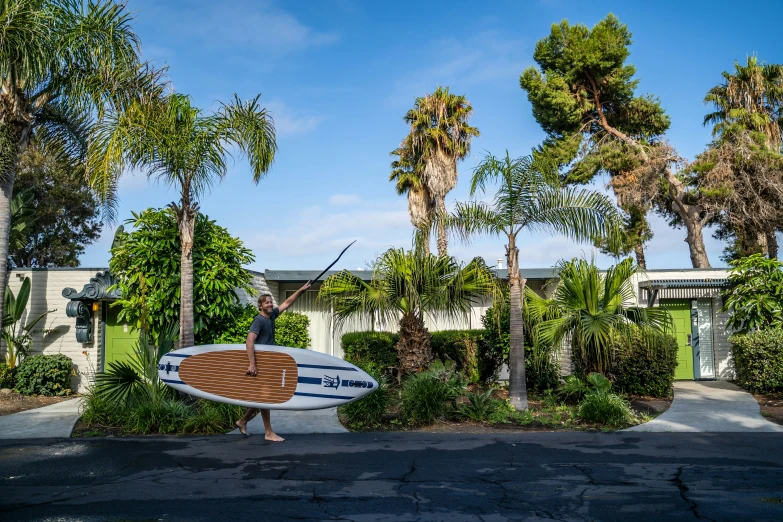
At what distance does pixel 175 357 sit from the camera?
30.9 feet

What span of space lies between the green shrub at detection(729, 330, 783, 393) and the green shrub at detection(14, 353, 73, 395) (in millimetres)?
13929

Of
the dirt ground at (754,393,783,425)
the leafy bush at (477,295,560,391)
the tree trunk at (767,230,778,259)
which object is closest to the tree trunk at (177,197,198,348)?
the leafy bush at (477,295,560,391)

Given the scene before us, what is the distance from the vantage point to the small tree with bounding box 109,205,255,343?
12148 millimetres

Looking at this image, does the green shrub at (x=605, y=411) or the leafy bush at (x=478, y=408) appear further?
the leafy bush at (x=478, y=408)

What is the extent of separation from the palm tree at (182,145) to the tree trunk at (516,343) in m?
4.93

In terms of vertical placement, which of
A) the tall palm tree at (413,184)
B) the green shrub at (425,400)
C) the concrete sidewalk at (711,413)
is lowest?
the concrete sidewalk at (711,413)

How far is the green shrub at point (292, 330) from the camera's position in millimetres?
15992

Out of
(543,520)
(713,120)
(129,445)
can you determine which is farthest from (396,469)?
(713,120)

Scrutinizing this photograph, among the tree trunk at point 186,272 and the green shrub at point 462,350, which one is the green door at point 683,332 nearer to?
the green shrub at point 462,350

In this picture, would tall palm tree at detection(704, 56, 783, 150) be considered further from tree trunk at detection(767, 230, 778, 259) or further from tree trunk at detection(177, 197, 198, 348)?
tree trunk at detection(177, 197, 198, 348)

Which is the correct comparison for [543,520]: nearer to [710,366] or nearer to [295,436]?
[295,436]

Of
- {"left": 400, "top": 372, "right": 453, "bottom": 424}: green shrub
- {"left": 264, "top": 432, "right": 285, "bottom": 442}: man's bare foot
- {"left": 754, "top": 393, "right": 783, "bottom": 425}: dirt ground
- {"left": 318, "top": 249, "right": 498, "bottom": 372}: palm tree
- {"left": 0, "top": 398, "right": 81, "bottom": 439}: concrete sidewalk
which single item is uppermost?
{"left": 318, "top": 249, "right": 498, "bottom": 372}: palm tree

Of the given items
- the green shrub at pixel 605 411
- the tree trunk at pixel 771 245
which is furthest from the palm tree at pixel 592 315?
the tree trunk at pixel 771 245

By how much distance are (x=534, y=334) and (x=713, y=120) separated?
17.4 m
